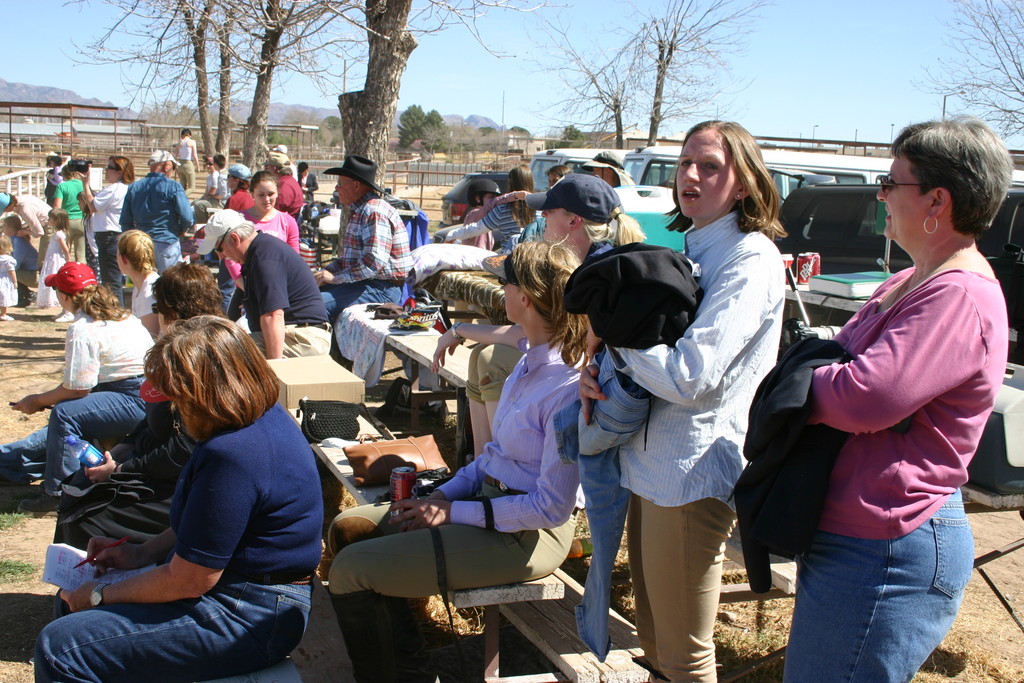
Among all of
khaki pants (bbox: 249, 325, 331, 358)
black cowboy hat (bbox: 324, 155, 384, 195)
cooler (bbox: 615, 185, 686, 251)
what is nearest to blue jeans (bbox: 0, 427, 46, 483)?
khaki pants (bbox: 249, 325, 331, 358)

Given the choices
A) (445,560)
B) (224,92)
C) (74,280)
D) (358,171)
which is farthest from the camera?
(224,92)

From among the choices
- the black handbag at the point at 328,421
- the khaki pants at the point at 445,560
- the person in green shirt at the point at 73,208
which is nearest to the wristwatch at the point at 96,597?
the khaki pants at the point at 445,560

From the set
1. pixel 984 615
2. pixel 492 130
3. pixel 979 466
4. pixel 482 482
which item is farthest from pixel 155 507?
pixel 492 130

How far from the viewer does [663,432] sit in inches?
87.7

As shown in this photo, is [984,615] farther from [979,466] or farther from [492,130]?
[492,130]

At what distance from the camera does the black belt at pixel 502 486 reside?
9.62ft

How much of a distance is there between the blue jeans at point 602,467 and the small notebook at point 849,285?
2670 millimetres

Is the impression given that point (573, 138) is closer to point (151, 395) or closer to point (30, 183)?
point (30, 183)

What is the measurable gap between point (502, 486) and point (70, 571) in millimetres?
1404

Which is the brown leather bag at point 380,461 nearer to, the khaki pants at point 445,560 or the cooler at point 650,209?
the khaki pants at point 445,560

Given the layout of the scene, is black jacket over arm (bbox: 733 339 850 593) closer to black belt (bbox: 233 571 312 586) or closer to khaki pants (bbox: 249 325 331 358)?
black belt (bbox: 233 571 312 586)

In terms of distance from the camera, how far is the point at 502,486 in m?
3.00

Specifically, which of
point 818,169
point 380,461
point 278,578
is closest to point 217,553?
point 278,578

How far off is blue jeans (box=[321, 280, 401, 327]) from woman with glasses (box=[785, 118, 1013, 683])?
525 centimetres
